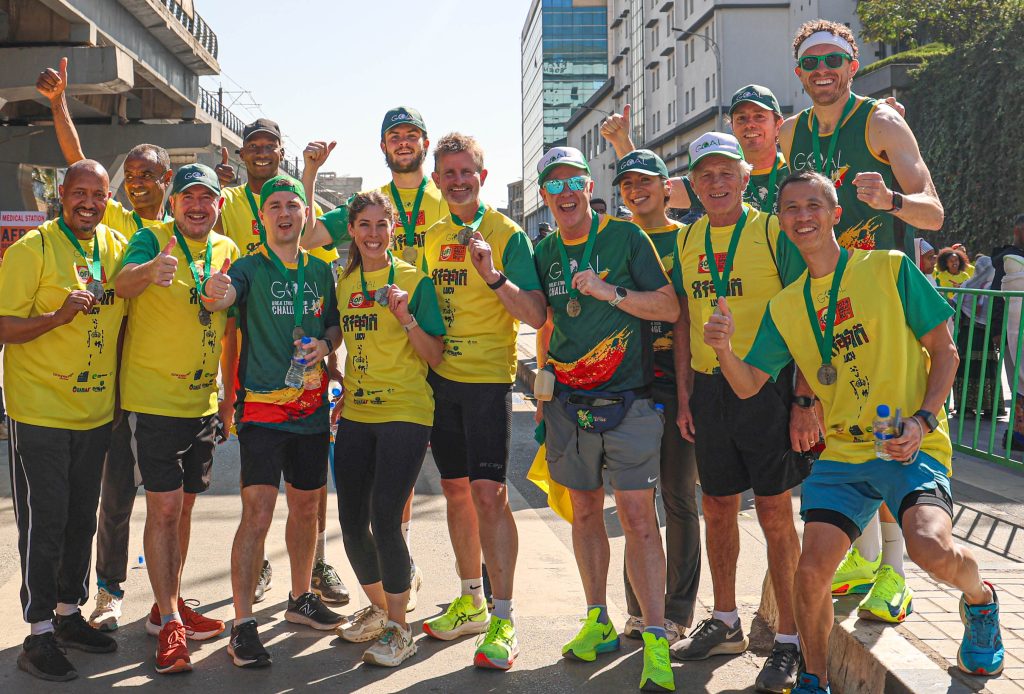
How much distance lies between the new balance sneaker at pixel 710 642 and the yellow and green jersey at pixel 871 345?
3.82ft

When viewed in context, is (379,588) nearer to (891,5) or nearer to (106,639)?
(106,639)

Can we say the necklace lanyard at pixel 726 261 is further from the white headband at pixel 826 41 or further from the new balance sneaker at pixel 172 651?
the new balance sneaker at pixel 172 651

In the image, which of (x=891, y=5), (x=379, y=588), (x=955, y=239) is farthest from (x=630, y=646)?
(x=891, y=5)

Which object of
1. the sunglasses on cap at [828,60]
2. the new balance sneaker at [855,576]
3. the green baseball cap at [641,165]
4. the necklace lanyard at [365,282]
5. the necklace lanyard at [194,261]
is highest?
the sunglasses on cap at [828,60]

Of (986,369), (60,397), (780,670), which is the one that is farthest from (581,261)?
(986,369)

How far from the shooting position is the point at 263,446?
502 cm

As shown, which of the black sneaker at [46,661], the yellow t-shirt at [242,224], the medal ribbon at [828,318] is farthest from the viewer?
the yellow t-shirt at [242,224]

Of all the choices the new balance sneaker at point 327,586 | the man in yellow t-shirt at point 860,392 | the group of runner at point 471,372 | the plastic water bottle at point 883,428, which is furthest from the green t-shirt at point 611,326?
the new balance sneaker at point 327,586

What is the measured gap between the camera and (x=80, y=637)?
499cm

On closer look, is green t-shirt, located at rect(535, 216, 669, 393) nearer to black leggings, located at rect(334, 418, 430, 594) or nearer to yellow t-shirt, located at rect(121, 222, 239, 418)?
black leggings, located at rect(334, 418, 430, 594)

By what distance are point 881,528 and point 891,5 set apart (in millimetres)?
36270

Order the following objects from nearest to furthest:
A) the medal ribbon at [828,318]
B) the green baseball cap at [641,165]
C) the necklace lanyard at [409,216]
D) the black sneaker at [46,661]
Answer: the medal ribbon at [828,318]
the black sneaker at [46,661]
the green baseball cap at [641,165]
the necklace lanyard at [409,216]

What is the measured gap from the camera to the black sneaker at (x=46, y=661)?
4.61m

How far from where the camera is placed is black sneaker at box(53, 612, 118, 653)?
16.3 feet
